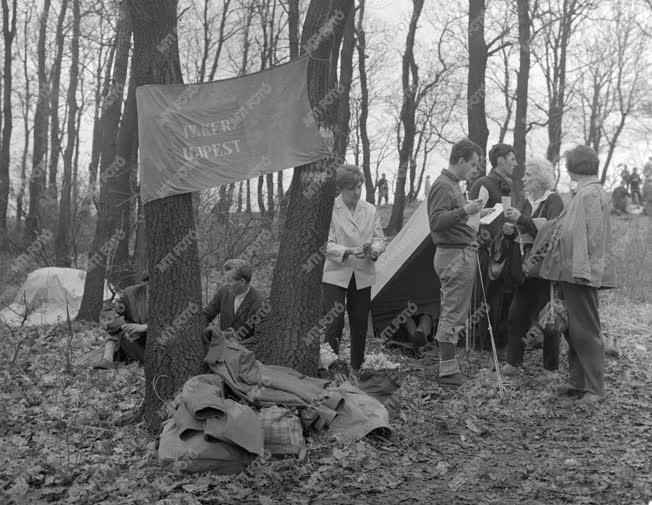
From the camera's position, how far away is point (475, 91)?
453 inches

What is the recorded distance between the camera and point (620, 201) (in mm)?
24609

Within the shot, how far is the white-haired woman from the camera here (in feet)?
19.7

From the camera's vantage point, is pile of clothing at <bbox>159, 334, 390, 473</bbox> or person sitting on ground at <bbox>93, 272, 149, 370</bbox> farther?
person sitting on ground at <bbox>93, 272, 149, 370</bbox>

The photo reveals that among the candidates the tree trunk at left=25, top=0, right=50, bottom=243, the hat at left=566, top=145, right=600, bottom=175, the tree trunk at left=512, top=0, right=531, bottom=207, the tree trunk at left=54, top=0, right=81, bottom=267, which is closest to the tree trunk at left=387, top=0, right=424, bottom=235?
the tree trunk at left=512, top=0, right=531, bottom=207

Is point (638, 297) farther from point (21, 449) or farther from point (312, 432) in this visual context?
point (21, 449)

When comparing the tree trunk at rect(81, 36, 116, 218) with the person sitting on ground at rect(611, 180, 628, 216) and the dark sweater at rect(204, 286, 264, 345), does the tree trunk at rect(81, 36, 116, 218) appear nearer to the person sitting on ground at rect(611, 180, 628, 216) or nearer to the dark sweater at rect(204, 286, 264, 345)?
the dark sweater at rect(204, 286, 264, 345)

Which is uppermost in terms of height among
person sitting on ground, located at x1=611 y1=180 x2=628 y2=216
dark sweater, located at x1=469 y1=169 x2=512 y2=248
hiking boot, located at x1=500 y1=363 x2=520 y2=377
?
person sitting on ground, located at x1=611 y1=180 x2=628 y2=216

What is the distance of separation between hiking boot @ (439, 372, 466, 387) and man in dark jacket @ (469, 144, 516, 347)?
72 cm

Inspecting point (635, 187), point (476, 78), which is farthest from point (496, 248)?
point (635, 187)

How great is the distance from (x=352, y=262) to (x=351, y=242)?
23 centimetres

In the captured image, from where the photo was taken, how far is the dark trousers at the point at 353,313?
5.81 meters

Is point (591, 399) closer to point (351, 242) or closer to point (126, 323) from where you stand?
point (351, 242)

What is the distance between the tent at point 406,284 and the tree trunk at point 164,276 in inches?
127

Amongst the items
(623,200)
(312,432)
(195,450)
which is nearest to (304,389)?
(312,432)
